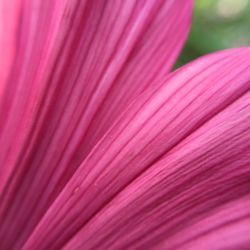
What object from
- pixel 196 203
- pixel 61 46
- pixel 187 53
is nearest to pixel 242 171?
pixel 196 203

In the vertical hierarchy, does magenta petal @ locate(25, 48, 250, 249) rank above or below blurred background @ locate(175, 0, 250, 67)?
below

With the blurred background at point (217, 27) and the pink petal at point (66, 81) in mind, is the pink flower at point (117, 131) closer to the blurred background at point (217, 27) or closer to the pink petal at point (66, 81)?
the pink petal at point (66, 81)

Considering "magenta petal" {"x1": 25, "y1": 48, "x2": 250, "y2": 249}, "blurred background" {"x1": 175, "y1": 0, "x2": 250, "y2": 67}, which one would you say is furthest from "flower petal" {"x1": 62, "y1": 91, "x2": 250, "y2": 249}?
"blurred background" {"x1": 175, "y1": 0, "x2": 250, "y2": 67}

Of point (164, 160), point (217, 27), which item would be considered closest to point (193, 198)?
point (164, 160)

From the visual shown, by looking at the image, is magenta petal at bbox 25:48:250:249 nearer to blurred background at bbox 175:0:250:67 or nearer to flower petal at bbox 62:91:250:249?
Result: flower petal at bbox 62:91:250:249

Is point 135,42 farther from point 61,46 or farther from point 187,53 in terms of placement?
point 187,53

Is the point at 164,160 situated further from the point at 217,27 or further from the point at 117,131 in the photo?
the point at 217,27
